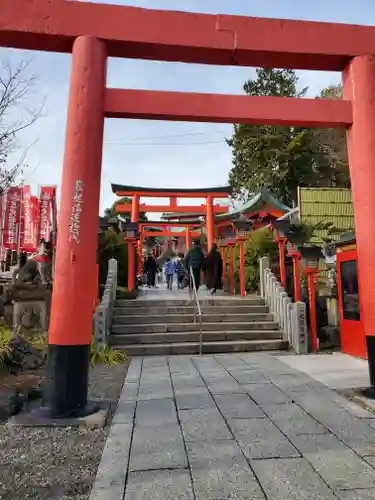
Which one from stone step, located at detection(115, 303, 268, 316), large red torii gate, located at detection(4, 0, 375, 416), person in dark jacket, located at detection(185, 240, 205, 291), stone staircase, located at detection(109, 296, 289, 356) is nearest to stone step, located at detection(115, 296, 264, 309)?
stone staircase, located at detection(109, 296, 289, 356)

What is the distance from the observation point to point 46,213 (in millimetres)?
9234

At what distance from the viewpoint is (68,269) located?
12.3 ft

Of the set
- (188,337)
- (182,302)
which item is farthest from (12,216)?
(188,337)

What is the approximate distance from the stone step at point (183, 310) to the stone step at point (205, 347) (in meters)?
1.30

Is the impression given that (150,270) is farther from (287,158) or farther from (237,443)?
(237,443)

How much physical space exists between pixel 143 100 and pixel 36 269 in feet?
22.5

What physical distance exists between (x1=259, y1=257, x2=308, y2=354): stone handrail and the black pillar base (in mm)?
4705

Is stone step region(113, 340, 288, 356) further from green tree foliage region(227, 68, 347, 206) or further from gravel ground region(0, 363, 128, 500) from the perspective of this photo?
green tree foliage region(227, 68, 347, 206)

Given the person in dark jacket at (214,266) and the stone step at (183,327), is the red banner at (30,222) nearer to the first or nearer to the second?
the stone step at (183,327)

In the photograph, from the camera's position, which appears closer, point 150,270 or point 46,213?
point 46,213

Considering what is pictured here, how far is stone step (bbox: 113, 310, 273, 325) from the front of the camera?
820cm

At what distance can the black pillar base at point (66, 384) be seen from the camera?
3.58 metres

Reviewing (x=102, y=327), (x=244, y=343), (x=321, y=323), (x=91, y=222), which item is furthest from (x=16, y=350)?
(x=321, y=323)

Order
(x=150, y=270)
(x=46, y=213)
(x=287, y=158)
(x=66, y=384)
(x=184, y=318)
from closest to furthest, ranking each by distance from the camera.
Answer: (x=66, y=384)
(x=184, y=318)
(x=46, y=213)
(x=150, y=270)
(x=287, y=158)
